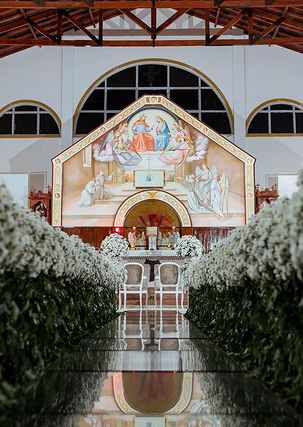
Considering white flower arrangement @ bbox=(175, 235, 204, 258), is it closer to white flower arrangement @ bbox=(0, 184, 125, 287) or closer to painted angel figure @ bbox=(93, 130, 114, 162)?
painted angel figure @ bbox=(93, 130, 114, 162)

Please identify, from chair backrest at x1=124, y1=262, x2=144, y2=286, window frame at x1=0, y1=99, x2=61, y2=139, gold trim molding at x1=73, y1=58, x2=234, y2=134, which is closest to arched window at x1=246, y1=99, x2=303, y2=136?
gold trim molding at x1=73, y1=58, x2=234, y2=134

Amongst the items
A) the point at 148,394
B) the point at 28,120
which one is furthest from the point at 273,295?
the point at 28,120

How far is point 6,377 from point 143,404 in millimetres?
594

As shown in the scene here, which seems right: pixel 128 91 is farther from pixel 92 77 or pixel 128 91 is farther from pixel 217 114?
pixel 217 114

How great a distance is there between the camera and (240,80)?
733 inches

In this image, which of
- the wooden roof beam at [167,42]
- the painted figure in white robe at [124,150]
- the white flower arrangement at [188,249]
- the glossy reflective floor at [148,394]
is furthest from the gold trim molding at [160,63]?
the glossy reflective floor at [148,394]

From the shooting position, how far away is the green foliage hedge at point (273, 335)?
245cm

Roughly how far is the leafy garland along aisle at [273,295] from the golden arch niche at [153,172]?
1239 centimetres

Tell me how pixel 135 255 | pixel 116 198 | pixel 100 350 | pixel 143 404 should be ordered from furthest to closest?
pixel 116 198
pixel 135 255
pixel 100 350
pixel 143 404

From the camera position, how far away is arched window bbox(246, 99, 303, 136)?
1852 centimetres

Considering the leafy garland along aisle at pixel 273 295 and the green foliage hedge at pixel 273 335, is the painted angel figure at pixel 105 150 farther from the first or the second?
the leafy garland along aisle at pixel 273 295

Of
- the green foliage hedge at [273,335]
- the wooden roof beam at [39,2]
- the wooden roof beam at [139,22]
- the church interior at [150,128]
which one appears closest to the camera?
the green foliage hedge at [273,335]

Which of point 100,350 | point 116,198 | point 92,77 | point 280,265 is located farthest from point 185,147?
point 280,265

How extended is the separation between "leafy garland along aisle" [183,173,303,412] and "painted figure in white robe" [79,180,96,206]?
41.1 ft
